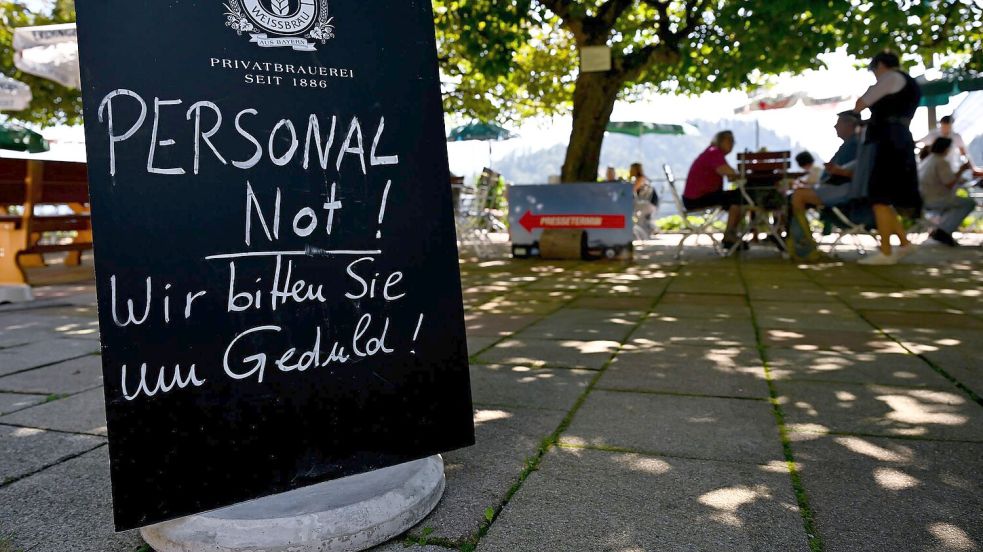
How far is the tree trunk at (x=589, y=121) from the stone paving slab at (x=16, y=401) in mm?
7301

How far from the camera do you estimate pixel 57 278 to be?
26.6ft

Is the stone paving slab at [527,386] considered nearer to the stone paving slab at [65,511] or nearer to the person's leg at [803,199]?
the stone paving slab at [65,511]

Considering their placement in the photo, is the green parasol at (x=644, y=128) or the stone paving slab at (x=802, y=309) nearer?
the stone paving slab at (x=802, y=309)

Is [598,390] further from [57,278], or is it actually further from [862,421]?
[57,278]

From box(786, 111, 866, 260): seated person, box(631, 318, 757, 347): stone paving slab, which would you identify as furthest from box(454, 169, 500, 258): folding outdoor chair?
box(631, 318, 757, 347): stone paving slab

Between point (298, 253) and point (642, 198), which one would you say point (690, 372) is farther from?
point (642, 198)

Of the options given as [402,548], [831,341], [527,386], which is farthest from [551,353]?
[402,548]

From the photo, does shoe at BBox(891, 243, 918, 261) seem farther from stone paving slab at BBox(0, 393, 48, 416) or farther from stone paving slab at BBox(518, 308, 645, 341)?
stone paving slab at BBox(0, 393, 48, 416)

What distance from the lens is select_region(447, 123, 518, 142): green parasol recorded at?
51.8ft

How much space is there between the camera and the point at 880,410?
255cm

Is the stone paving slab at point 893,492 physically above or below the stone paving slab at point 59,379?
below

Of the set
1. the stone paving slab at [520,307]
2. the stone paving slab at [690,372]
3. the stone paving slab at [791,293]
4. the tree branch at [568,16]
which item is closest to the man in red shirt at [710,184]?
the tree branch at [568,16]

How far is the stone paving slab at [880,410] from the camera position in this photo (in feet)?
7.66

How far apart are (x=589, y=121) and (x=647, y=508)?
7.94 meters
